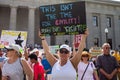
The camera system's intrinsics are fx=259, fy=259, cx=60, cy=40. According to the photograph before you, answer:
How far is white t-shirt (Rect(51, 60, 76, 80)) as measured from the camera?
4.14m

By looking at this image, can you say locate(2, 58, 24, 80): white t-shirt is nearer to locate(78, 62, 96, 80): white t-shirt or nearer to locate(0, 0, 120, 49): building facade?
locate(78, 62, 96, 80): white t-shirt

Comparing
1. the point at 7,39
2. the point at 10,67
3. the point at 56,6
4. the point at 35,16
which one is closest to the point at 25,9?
the point at 35,16

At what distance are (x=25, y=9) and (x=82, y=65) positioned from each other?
40.7 m

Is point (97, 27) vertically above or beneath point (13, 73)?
above

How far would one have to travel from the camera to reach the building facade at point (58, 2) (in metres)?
42.5

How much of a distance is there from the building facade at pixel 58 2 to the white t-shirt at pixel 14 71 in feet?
118

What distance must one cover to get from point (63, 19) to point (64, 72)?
394 centimetres

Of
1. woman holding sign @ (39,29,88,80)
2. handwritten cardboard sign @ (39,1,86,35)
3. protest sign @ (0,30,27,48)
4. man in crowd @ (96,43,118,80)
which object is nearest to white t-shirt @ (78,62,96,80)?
man in crowd @ (96,43,118,80)

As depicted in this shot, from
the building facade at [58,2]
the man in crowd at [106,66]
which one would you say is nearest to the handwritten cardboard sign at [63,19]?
the man in crowd at [106,66]

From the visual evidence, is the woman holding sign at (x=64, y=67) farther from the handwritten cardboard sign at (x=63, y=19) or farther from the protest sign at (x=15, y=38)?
the protest sign at (x=15, y=38)

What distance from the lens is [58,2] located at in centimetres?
4566

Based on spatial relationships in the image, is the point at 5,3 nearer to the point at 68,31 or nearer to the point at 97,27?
the point at 97,27

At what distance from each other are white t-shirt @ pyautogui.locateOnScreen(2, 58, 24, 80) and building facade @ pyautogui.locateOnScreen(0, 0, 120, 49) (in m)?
35.9

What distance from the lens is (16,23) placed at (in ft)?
146
